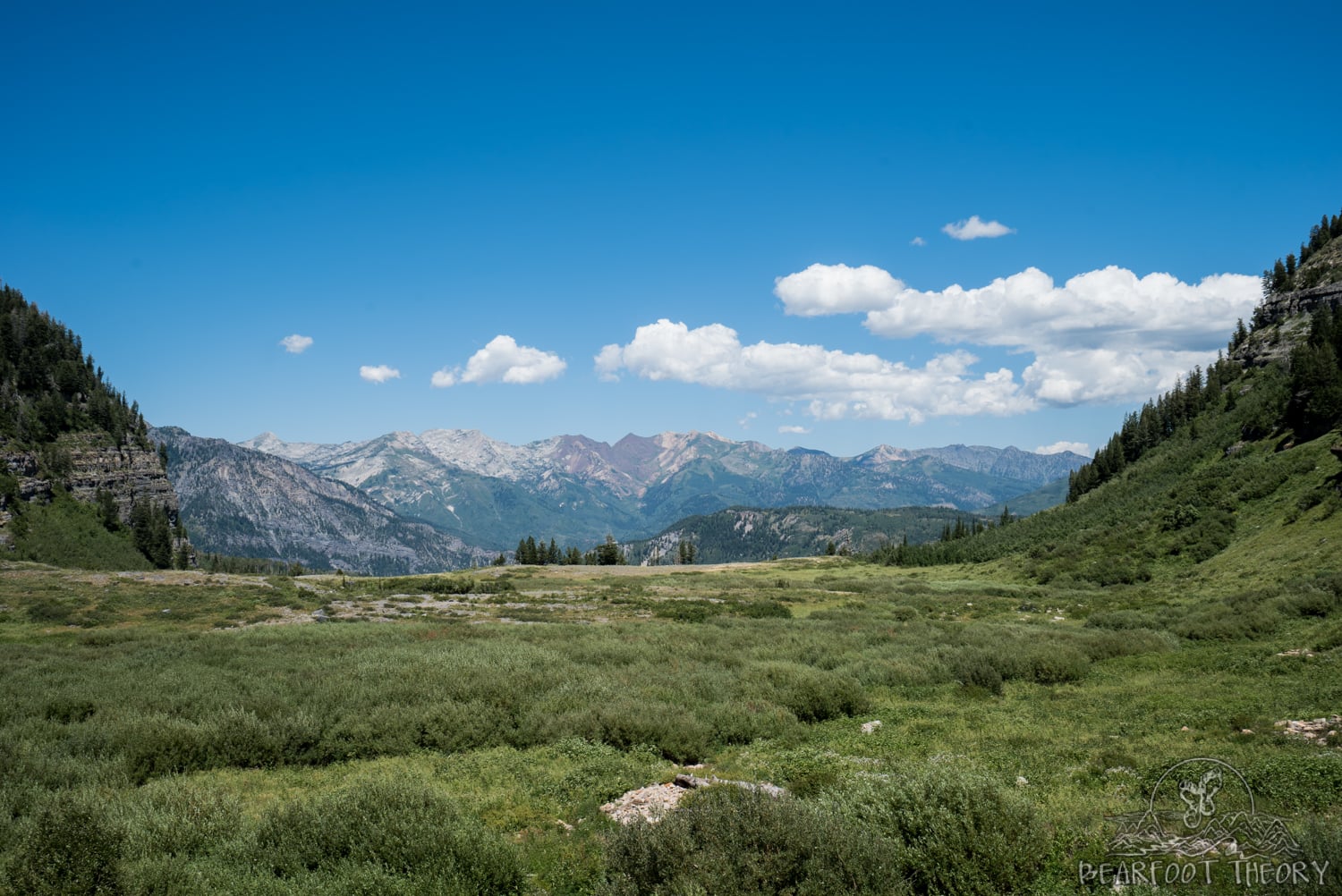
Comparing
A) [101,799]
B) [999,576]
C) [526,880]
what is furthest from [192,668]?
[999,576]

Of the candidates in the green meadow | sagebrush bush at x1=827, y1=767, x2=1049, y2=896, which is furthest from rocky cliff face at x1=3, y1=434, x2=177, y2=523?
sagebrush bush at x1=827, y1=767, x2=1049, y2=896

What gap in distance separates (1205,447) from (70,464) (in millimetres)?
212689

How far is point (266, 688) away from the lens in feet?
63.1

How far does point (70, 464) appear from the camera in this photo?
134625mm

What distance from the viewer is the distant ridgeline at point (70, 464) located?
380 feet

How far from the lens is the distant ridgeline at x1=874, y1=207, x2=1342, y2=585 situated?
2314 inches

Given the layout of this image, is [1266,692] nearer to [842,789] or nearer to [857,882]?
[842,789]

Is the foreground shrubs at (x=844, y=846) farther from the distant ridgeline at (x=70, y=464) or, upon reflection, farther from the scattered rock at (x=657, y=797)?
the distant ridgeline at (x=70, y=464)

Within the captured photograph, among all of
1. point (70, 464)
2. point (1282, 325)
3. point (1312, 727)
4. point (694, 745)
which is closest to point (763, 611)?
point (694, 745)

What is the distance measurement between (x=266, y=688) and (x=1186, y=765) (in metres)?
23.7

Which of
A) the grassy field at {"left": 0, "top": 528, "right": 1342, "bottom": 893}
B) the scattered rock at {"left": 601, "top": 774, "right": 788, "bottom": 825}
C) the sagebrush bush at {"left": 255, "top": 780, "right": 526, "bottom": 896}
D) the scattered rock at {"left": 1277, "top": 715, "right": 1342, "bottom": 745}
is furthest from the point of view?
the scattered rock at {"left": 1277, "top": 715, "right": 1342, "bottom": 745}

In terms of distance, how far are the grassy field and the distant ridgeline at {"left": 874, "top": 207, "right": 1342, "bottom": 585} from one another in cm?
2463

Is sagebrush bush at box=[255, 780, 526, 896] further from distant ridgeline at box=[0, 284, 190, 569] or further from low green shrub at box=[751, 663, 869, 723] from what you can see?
distant ridgeline at box=[0, 284, 190, 569]

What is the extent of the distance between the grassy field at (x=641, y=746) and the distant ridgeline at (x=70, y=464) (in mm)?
111527
